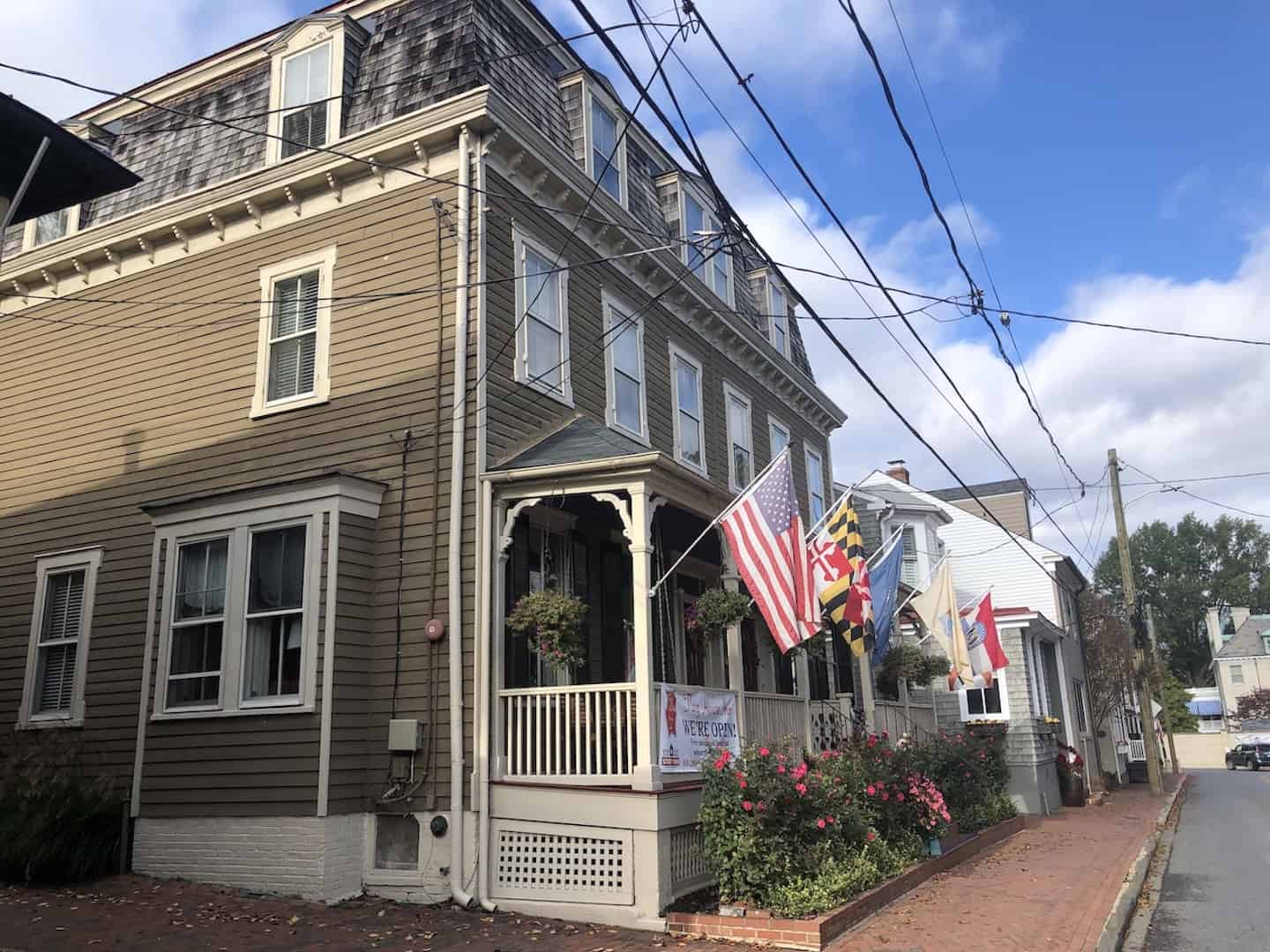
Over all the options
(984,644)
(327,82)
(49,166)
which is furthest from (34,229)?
(984,644)

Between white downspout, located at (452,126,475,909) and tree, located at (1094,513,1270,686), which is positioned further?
tree, located at (1094,513,1270,686)

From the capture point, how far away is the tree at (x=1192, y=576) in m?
94.1

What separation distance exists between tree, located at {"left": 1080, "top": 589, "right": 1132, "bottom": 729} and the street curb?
1557 centimetres

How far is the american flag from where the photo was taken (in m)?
10.7

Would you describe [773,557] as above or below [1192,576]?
below

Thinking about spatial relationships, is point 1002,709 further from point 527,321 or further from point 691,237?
point 527,321

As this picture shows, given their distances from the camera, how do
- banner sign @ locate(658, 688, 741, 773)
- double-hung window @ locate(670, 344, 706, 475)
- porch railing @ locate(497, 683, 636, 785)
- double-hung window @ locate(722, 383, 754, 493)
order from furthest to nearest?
1. double-hung window @ locate(722, 383, 754, 493)
2. double-hung window @ locate(670, 344, 706, 475)
3. banner sign @ locate(658, 688, 741, 773)
4. porch railing @ locate(497, 683, 636, 785)

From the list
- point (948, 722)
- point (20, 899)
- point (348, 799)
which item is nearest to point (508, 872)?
point (348, 799)

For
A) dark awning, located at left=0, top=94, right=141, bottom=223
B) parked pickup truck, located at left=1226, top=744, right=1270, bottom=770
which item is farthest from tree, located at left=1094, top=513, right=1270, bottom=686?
dark awning, located at left=0, top=94, right=141, bottom=223

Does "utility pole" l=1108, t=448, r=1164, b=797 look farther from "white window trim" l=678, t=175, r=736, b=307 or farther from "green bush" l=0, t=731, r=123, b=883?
"green bush" l=0, t=731, r=123, b=883

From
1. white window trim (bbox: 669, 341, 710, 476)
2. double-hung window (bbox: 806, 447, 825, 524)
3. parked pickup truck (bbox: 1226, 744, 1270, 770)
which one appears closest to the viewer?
white window trim (bbox: 669, 341, 710, 476)

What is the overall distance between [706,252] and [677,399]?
114 inches

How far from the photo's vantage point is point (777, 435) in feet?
65.0

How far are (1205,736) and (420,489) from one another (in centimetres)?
6182
